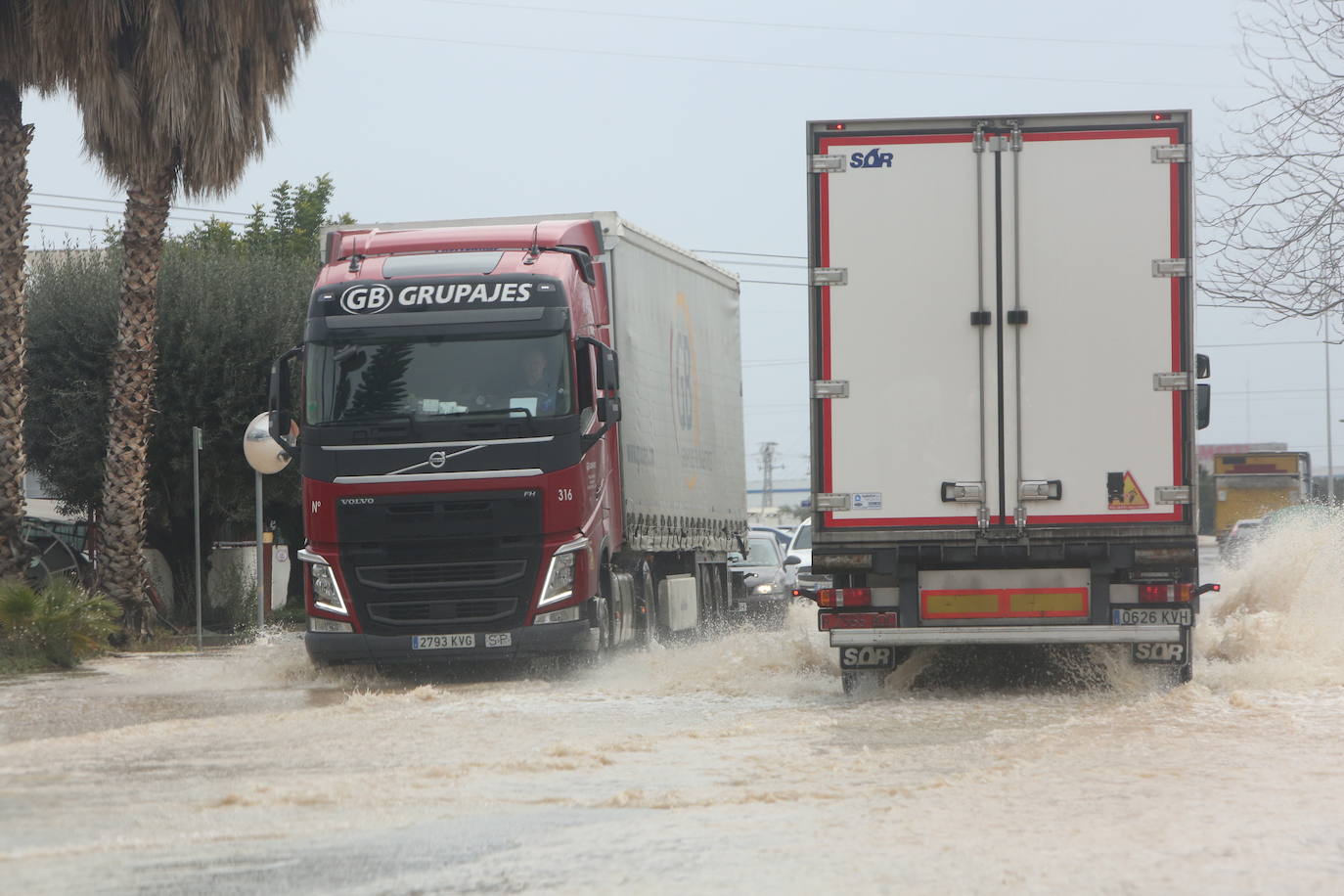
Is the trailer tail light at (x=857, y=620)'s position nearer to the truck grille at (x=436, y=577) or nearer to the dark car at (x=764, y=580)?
the truck grille at (x=436, y=577)

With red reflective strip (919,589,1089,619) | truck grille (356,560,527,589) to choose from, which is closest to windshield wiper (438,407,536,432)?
truck grille (356,560,527,589)

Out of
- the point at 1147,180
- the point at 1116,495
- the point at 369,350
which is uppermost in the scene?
the point at 1147,180

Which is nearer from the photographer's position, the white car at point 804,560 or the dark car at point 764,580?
the white car at point 804,560

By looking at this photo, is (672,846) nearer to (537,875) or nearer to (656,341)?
(537,875)

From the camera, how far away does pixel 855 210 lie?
13289 mm

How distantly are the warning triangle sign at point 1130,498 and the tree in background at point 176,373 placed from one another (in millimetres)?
17279

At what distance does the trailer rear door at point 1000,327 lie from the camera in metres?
13.1

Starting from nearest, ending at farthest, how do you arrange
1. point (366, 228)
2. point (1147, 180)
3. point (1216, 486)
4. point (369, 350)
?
point (1147, 180) → point (369, 350) → point (366, 228) → point (1216, 486)

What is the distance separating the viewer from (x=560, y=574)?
51.8 feet

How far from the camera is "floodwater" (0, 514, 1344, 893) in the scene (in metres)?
6.91

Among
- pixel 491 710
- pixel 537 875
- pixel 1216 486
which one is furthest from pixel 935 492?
pixel 1216 486

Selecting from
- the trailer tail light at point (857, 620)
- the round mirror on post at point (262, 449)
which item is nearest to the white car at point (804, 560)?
the round mirror on post at point (262, 449)

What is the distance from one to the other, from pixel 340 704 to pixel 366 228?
500 cm

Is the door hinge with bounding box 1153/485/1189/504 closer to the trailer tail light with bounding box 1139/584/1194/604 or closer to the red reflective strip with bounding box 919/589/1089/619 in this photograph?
the trailer tail light with bounding box 1139/584/1194/604
